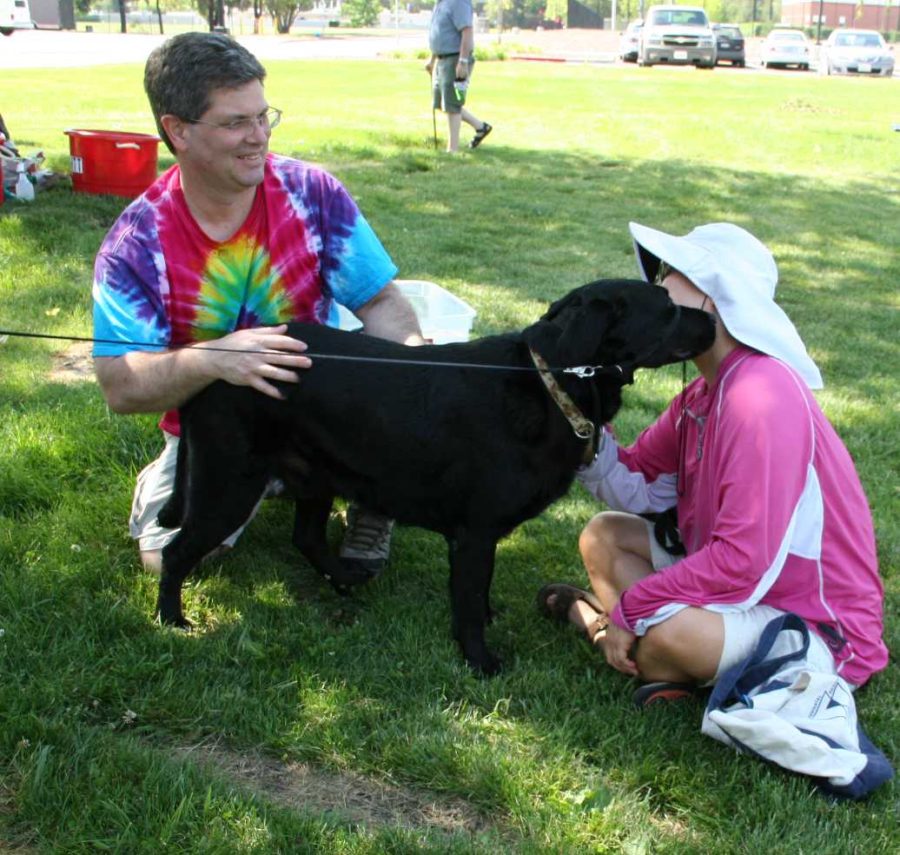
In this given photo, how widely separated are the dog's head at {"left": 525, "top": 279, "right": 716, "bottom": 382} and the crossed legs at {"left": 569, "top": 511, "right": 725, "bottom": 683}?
705 mm

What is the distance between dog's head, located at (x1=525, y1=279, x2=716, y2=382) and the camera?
2.82 m

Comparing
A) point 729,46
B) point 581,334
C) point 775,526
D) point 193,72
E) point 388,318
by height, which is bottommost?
point 775,526

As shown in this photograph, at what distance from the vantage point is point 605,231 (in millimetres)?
9039

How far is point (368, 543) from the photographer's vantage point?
12.1 ft

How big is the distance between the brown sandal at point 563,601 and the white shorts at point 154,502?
1.07 m

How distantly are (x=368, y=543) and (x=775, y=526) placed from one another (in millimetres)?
1567

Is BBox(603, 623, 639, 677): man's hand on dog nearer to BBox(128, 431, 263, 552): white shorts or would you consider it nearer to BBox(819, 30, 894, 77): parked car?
BBox(128, 431, 263, 552): white shorts

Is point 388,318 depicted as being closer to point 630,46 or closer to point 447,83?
point 447,83

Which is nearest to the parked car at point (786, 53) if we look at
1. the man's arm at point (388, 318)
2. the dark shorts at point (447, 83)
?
the dark shorts at point (447, 83)

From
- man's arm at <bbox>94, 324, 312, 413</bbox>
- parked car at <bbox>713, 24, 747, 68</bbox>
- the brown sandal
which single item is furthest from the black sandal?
parked car at <bbox>713, 24, 747, 68</bbox>

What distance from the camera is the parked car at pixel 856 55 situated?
3347 centimetres

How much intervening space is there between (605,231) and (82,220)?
4.39m

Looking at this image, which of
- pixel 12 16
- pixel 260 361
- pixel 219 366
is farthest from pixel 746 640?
pixel 12 16

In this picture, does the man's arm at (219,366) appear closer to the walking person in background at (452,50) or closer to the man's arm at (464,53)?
the walking person in background at (452,50)
